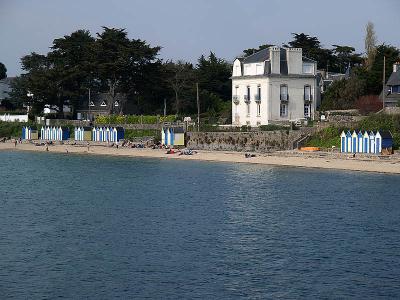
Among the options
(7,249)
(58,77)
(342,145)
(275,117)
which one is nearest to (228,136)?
(275,117)

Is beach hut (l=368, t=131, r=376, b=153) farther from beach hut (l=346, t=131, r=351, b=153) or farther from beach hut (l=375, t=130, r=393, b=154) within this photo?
beach hut (l=346, t=131, r=351, b=153)

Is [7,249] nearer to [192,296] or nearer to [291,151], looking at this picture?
[192,296]

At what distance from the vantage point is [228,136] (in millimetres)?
77688

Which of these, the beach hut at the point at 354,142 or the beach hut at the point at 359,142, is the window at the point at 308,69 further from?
the beach hut at the point at 359,142

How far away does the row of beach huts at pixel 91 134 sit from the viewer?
84.1m

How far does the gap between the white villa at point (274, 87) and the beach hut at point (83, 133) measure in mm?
22989

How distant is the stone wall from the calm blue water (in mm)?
13226

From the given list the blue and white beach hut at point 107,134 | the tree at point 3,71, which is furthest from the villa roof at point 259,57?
the tree at point 3,71

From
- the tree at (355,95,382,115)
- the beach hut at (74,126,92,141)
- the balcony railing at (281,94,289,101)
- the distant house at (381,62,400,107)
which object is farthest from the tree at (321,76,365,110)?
the beach hut at (74,126,92,141)

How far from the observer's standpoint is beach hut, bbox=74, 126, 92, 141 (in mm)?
98562

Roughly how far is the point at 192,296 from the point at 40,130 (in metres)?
85.4

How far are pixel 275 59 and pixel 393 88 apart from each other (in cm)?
1318

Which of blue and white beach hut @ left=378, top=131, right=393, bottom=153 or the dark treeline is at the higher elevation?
the dark treeline

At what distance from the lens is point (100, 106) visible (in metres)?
112
